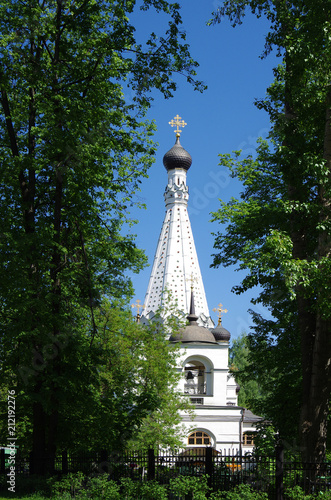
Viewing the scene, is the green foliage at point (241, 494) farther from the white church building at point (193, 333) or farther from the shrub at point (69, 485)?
the white church building at point (193, 333)

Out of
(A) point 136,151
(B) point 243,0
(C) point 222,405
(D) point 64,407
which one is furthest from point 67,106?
(C) point 222,405

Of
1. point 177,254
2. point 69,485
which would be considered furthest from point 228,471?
point 177,254

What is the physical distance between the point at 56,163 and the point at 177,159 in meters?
38.6

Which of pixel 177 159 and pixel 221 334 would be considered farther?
pixel 177 159

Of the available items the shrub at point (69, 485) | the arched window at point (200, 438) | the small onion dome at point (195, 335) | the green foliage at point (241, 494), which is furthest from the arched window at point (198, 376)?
the green foliage at point (241, 494)

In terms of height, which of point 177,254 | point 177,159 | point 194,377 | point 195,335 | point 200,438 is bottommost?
point 200,438

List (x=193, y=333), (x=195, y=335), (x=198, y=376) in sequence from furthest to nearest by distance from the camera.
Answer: (x=198, y=376), (x=193, y=333), (x=195, y=335)

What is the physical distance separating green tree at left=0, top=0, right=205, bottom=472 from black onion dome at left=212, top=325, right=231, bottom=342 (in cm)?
2776

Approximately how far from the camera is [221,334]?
137ft

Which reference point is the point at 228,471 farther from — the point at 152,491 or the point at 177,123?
the point at 177,123

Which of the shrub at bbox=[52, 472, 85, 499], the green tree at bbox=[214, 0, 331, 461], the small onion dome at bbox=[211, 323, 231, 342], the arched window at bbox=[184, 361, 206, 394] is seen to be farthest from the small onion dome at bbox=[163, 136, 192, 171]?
the shrub at bbox=[52, 472, 85, 499]

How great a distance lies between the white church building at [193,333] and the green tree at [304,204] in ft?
55.0

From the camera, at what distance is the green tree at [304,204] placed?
37.1 ft

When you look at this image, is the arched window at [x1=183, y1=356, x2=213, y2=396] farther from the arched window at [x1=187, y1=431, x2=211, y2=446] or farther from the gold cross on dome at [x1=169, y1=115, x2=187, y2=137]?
the gold cross on dome at [x1=169, y1=115, x2=187, y2=137]
